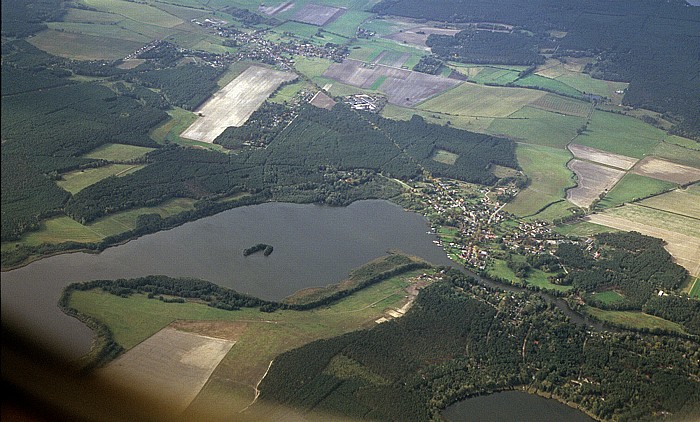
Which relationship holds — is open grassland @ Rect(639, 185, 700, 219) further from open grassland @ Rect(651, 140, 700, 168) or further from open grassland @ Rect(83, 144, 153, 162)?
open grassland @ Rect(83, 144, 153, 162)

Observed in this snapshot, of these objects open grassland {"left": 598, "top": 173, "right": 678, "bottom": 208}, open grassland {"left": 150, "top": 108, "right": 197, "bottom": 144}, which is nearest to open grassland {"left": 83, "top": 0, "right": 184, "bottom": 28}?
open grassland {"left": 150, "top": 108, "right": 197, "bottom": 144}

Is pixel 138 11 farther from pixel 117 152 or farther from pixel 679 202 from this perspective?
pixel 679 202

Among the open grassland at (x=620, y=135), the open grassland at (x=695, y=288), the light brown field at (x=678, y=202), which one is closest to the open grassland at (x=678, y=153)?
the open grassland at (x=620, y=135)

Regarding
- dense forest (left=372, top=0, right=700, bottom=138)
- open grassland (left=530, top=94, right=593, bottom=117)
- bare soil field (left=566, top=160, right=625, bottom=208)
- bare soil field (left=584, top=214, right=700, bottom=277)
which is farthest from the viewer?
dense forest (left=372, top=0, right=700, bottom=138)

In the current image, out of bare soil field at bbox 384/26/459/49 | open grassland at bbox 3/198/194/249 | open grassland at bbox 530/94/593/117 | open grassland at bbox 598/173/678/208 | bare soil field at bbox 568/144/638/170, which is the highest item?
bare soil field at bbox 384/26/459/49

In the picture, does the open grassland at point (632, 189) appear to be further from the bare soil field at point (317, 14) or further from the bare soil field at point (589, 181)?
the bare soil field at point (317, 14)

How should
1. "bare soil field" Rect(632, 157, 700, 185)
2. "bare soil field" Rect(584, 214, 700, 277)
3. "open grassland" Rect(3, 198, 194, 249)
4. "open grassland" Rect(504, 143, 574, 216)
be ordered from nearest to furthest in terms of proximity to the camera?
1. "open grassland" Rect(3, 198, 194, 249)
2. "bare soil field" Rect(584, 214, 700, 277)
3. "open grassland" Rect(504, 143, 574, 216)
4. "bare soil field" Rect(632, 157, 700, 185)
